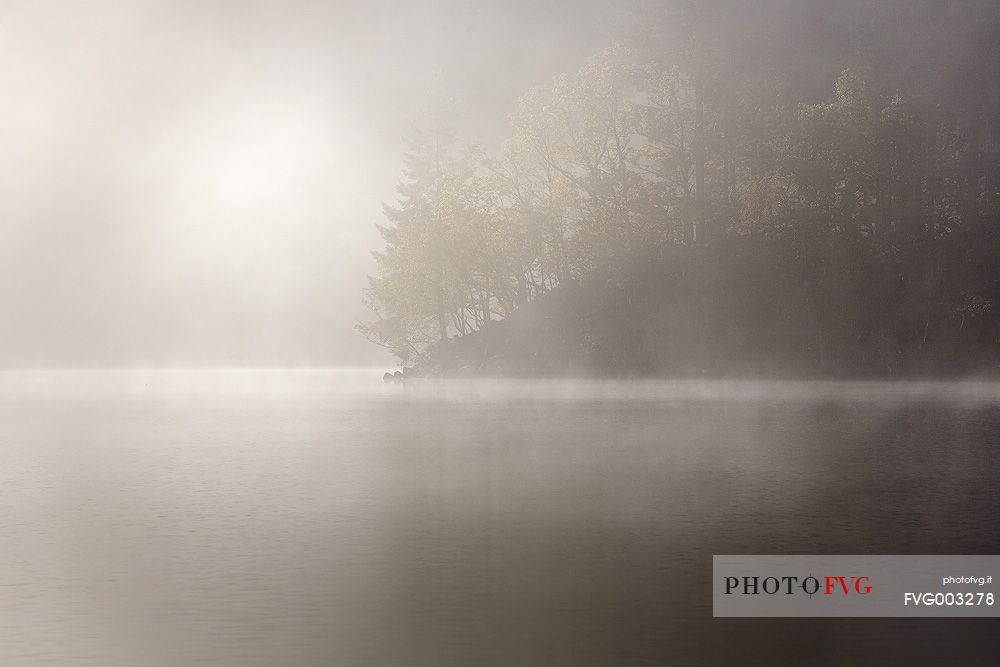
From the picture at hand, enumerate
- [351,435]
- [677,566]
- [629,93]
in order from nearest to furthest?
[677,566] < [351,435] < [629,93]

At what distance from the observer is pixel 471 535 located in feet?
58.0

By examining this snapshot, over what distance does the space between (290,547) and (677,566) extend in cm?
656

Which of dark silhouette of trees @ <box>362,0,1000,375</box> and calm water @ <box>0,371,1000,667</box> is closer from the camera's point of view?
calm water @ <box>0,371,1000,667</box>

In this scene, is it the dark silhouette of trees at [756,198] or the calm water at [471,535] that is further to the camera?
the dark silhouette of trees at [756,198]

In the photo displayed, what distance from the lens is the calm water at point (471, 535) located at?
1161 cm

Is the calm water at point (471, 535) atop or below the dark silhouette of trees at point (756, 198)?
below

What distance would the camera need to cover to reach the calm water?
11609 mm

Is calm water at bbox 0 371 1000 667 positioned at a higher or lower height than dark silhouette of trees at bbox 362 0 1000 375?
lower

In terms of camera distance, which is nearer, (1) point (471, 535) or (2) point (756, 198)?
(1) point (471, 535)

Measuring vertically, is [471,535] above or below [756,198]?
below

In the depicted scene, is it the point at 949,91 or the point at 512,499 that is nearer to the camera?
the point at 512,499

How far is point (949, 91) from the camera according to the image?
6881cm

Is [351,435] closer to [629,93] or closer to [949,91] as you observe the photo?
[629,93]

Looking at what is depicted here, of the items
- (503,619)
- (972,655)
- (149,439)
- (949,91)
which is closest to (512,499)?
(503,619)
